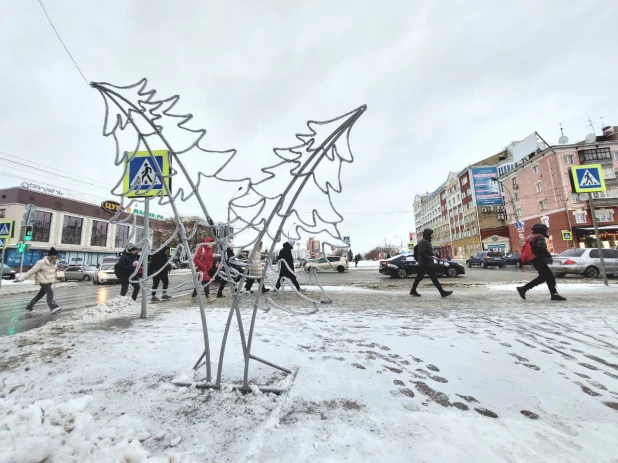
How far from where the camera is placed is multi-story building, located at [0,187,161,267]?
37.9 m

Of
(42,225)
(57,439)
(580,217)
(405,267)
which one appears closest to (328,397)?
(57,439)

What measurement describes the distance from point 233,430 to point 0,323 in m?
6.05

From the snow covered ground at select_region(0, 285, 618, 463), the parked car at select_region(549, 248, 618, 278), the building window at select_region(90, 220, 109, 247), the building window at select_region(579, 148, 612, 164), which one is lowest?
the snow covered ground at select_region(0, 285, 618, 463)

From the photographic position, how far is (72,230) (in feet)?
147

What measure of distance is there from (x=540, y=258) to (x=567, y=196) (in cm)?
3824

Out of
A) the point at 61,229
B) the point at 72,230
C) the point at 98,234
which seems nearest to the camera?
the point at 61,229

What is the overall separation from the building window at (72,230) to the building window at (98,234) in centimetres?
190

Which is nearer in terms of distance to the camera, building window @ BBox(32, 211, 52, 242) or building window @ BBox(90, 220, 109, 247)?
building window @ BBox(32, 211, 52, 242)

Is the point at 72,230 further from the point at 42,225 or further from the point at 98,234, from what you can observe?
the point at 42,225

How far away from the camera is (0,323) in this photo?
16.3 ft

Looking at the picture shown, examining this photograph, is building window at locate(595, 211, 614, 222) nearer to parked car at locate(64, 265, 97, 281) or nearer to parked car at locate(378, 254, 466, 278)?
parked car at locate(378, 254, 466, 278)

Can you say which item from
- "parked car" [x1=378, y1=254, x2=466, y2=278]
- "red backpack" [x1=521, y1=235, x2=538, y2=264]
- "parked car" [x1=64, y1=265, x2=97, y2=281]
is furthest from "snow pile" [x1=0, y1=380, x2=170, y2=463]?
"parked car" [x1=64, y1=265, x2=97, y2=281]

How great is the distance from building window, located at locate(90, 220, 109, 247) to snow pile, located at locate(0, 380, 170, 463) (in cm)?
5687

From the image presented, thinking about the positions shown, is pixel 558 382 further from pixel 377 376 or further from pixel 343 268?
pixel 343 268
